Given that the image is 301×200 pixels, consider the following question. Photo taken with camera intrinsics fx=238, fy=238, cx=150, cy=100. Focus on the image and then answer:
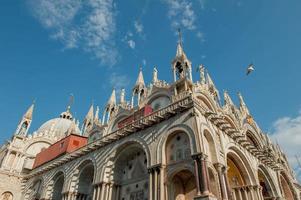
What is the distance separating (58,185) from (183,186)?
67.3 feet

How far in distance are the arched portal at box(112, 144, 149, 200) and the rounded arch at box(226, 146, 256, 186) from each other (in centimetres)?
972

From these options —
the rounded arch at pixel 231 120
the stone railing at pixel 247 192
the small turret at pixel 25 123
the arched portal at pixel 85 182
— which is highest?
the small turret at pixel 25 123

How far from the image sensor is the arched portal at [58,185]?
3276cm

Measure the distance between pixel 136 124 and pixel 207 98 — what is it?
1192cm

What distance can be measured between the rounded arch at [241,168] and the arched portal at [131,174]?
383 inches

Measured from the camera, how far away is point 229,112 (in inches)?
1449

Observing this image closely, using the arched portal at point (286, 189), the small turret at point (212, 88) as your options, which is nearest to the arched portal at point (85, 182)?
the small turret at point (212, 88)

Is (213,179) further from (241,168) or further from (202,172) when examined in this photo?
(241,168)

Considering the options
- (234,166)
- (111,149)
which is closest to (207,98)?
(234,166)

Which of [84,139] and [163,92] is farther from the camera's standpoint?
[84,139]

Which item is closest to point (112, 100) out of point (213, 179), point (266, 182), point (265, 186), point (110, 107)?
point (110, 107)

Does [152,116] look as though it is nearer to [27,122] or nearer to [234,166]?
[234,166]

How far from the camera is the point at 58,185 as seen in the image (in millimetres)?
33438

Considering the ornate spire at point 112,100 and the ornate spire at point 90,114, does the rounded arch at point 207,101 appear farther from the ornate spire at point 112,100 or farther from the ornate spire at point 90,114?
the ornate spire at point 90,114
